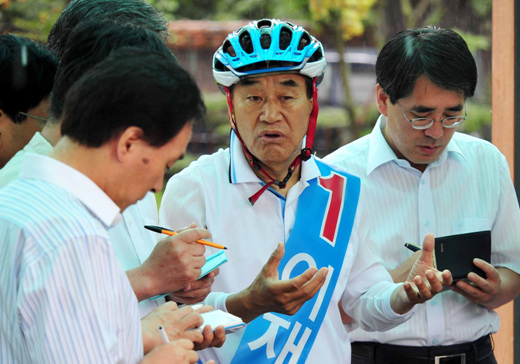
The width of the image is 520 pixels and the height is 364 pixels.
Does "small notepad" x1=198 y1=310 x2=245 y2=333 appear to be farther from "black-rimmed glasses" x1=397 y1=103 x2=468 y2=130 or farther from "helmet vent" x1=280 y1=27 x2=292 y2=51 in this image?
"black-rimmed glasses" x1=397 y1=103 x2=468 y2=130

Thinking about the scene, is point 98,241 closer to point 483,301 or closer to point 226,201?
point 226,201

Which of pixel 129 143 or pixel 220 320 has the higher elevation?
pixel 129 143

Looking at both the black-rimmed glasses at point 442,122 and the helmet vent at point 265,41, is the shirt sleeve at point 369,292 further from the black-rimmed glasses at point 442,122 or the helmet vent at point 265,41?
the helmet vent at point 265,41

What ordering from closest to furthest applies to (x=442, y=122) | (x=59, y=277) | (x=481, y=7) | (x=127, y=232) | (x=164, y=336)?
(x=59, y=277) < (x=164, y=336) < (x=127, y=232) < (x=442, y=122) < (x=481, y=7)

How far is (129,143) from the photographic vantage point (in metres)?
1.50

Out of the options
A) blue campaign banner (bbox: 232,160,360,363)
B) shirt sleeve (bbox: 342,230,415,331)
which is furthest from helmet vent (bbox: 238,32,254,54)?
shirt sleeve (bbox: 342,230,415,331)

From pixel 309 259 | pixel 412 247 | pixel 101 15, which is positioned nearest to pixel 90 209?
pixel 101 15

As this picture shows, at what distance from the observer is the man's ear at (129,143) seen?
1492 mm

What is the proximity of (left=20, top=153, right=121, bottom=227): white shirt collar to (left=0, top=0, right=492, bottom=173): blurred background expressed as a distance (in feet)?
10.4

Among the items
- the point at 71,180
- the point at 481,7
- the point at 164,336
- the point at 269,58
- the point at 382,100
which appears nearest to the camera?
the point at 71,180

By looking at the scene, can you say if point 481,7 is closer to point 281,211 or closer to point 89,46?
point 281,211

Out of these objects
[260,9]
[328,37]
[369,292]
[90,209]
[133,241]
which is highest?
[260,9]

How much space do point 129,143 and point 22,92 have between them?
0.84 meters

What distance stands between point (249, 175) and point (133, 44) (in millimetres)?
739
